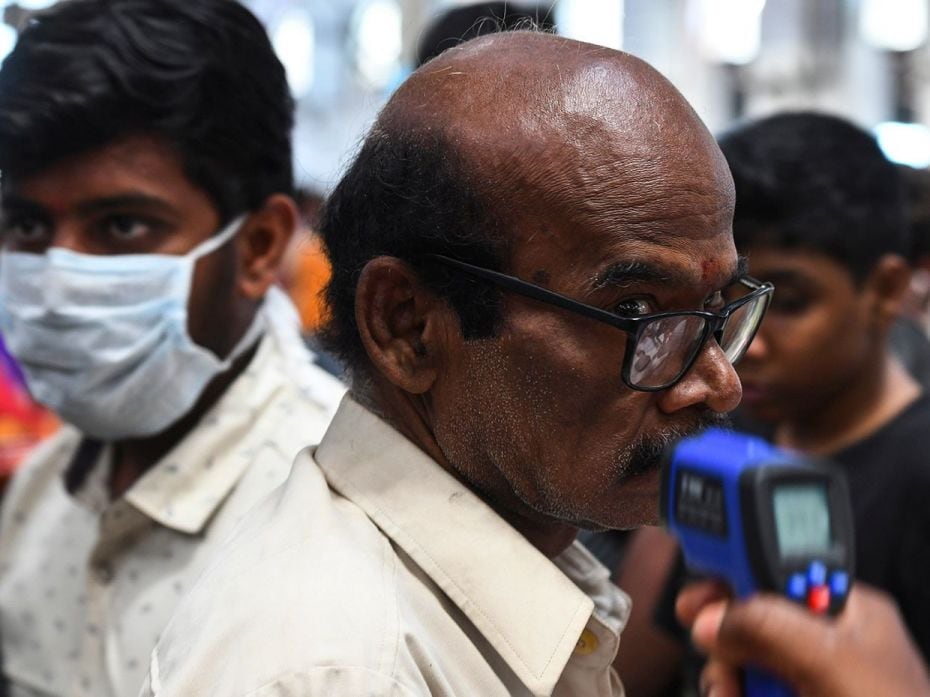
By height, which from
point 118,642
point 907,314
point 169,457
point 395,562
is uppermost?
point 395,562

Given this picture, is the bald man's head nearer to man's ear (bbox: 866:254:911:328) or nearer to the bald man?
the bald man

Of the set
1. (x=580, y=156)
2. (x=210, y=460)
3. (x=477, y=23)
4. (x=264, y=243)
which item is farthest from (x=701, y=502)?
(x=264, y=243)

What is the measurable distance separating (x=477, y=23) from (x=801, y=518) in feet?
3.84

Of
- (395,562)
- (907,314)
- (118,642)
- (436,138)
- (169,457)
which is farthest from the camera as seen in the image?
(907,314)

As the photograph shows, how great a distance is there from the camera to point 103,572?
2178mm

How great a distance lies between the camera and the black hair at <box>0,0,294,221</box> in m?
2.17

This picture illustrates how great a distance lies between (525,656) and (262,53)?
58.9 inches

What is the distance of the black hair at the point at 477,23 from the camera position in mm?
1787

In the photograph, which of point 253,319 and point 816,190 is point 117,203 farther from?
point 816,190

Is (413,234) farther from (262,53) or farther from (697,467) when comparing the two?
(262,53)

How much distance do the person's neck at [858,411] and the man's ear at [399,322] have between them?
1.53 m

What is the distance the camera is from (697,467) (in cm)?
107

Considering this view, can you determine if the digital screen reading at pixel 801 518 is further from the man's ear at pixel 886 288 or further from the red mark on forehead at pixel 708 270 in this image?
the man's ear at pixel 886 288

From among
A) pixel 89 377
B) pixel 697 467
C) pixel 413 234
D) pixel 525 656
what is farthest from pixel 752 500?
→ pixel 89 377
